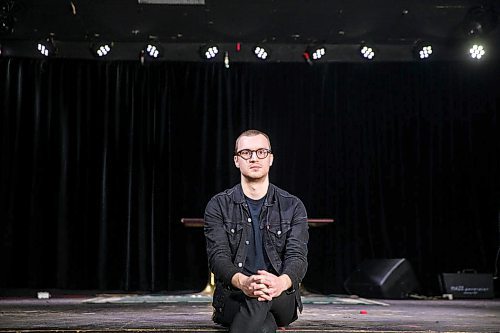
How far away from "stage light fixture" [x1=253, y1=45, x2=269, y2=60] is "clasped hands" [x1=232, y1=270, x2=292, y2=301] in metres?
6.13

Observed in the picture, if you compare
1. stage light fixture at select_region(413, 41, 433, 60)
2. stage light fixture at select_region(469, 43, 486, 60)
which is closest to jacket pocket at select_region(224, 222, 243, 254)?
stage light fixture at select_region(413, 41, 433, 60)

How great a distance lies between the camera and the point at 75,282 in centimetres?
854

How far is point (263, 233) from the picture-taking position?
308 cm

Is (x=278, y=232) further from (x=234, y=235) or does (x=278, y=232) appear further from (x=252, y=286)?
(x=252, y=286)

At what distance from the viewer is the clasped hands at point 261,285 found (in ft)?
8.94

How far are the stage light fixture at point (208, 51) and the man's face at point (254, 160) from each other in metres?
5.79

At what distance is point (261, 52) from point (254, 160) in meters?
5.91

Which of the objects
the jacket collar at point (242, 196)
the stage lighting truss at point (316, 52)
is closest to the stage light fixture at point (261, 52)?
the stage lighting truss at point (316, 52)

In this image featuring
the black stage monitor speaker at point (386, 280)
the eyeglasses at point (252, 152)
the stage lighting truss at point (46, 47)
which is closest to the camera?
the eyeglasses at point (252, 152)

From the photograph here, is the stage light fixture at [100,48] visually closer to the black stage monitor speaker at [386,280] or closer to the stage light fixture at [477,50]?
the black stage monitor speaker at [386,280]

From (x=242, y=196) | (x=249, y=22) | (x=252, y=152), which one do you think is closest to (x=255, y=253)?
(x=242, y=196)

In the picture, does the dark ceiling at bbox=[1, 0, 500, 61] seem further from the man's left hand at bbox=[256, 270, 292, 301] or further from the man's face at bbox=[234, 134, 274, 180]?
the man's left hand at bbox=[256, 270, 292, 301]

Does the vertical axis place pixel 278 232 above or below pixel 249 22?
below

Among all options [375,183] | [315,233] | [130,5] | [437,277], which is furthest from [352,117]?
[130,5]
